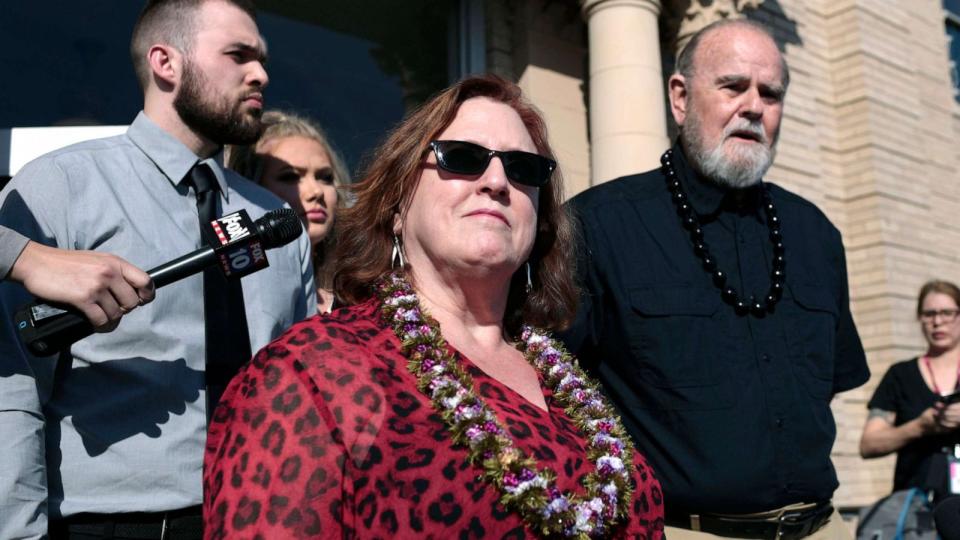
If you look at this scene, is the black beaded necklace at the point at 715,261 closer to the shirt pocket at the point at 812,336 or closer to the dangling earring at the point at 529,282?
the shirt pocket at the point at 812,336

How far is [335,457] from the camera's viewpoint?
1582mm

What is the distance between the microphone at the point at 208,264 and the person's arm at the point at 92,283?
A: 27mm

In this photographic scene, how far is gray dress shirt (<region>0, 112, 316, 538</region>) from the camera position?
78.7 inches

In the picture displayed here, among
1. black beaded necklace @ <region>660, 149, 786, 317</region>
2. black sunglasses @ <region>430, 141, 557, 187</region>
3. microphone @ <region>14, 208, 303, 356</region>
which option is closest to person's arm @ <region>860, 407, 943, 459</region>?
black beaded necklace @ <region>660, 149, 786, 317</region>

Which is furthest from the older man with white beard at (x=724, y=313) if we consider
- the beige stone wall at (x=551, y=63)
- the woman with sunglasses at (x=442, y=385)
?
the beige stone wall at (x=551, y=63)

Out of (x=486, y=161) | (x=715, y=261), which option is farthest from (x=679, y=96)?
(x=486, y=161)

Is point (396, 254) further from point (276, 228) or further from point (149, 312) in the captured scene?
point (149, 312)

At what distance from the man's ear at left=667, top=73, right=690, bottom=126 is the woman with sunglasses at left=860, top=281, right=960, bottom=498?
2432 mm

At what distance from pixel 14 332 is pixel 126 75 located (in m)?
3.31

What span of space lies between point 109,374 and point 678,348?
1.59 meters

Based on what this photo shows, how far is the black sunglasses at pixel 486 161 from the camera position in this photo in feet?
6.53

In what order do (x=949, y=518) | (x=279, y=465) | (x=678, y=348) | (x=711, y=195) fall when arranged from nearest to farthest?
1. (x=279, y=465)
2. (x=678, y=348)
3. (x=711, y=195)
4. (x=949, y=518)

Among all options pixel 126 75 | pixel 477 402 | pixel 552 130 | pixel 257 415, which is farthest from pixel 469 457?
pixel 552 130

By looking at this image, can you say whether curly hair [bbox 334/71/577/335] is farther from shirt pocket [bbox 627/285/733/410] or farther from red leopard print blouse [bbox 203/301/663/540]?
shirt pocket [bbox 627/285/733/410]
